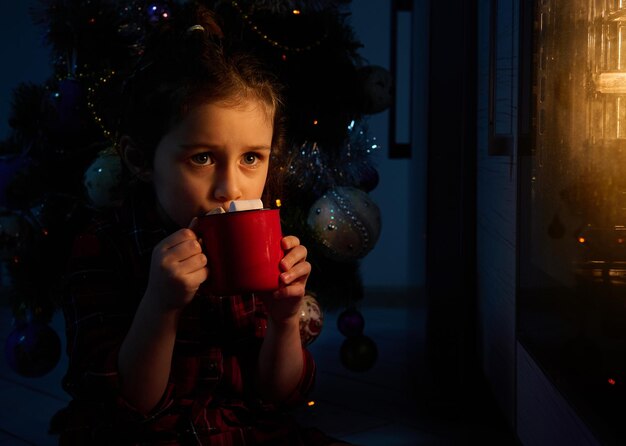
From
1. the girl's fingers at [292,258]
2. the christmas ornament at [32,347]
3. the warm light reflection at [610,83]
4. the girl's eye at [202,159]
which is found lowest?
the christmas ornament at [32,347]

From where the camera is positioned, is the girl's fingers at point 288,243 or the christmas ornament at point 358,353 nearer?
the girl's fingers at point 288,243

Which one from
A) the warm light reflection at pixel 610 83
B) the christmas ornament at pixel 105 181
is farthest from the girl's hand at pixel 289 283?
the christmas ornament at pixel 105 181

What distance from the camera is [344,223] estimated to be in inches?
74.1

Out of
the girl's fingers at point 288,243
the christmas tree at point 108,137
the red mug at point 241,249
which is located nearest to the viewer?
the red mug at point 241,249

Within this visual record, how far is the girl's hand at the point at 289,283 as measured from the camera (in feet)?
3.04

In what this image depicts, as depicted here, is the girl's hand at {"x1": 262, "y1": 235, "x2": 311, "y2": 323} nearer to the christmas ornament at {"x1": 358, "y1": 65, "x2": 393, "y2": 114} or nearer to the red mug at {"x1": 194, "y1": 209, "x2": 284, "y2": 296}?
the red mug at {"x1": 194, "y1": 209, "x2": 284, "y2": 296}

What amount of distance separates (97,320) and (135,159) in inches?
10.3

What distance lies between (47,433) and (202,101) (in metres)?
1.37

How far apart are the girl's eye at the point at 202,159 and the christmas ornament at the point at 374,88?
3.68ft

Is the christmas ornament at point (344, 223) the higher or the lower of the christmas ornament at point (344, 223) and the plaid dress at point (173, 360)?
the higher

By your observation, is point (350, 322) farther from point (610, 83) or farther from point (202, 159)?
point (610, 83)

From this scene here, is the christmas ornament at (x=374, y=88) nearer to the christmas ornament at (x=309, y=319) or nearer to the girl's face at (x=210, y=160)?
the christmas ornament at (x=309, y=319)

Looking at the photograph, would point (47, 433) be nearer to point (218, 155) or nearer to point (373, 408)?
point (373, 408)

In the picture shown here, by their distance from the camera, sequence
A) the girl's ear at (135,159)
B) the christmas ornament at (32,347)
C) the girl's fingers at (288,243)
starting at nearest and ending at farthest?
the girl's fingers at (288,243), the girl's ear at (135,159), the christmas ornament at (32,347)
